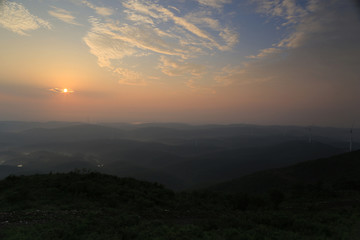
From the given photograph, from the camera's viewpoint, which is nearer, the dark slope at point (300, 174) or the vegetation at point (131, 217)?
the vegetation at point (131, 217)

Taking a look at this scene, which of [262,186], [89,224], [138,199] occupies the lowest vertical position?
[262,186]

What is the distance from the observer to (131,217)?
16.6m

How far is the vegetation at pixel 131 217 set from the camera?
43.1 feet

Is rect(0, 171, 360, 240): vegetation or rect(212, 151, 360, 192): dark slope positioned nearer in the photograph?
rect(0, 171, 360, 240): vegetation

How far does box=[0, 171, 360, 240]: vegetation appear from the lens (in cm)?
1314

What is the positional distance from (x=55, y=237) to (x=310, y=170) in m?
134

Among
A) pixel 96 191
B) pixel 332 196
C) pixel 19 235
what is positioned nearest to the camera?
pixel 19 235

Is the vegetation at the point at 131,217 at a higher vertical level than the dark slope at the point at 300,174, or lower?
higher

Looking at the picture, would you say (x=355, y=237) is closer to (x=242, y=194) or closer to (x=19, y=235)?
(x=242, y=194)

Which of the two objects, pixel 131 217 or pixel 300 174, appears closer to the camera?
pixel 131 217

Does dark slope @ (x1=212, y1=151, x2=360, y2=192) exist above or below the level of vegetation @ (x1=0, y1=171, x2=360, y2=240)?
below

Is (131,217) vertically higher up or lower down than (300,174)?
higher up

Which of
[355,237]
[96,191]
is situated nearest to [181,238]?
[355,237]

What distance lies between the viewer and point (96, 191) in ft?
81.2
